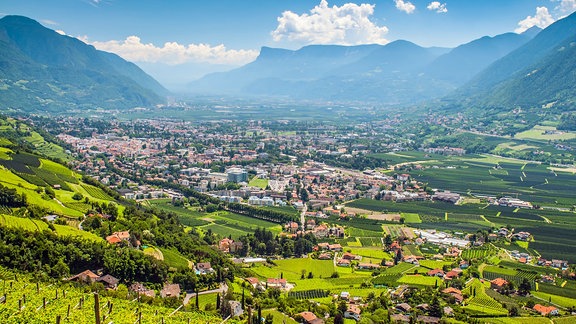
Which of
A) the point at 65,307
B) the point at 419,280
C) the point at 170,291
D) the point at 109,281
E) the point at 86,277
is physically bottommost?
the point at 419,280

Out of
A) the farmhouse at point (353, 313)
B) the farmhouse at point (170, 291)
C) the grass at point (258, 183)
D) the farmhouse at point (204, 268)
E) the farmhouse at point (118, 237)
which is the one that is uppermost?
the farmhouse at point (118, 237)

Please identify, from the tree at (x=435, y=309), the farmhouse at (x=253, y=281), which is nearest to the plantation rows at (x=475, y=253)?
the tree at (x=435, y=309)

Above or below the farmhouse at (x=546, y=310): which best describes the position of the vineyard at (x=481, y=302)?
below

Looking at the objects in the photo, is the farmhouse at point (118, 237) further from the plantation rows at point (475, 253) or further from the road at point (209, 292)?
the plantation rows at point (475, 253)

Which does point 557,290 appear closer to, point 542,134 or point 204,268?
point 204,268

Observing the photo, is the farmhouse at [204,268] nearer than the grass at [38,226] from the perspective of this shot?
No

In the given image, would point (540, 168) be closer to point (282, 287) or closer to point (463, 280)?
point (463, 280)

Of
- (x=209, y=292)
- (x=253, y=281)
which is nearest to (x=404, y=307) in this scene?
(x=253, y=281)
